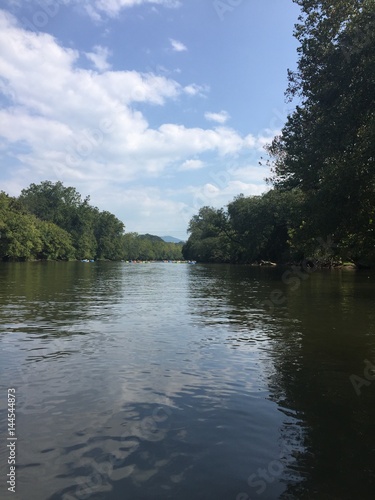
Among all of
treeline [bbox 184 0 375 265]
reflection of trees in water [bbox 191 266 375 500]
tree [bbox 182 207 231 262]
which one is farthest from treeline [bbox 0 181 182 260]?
reflection of trees in water [bbox 191 266 375 500]

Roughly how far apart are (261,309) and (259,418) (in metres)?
16.4

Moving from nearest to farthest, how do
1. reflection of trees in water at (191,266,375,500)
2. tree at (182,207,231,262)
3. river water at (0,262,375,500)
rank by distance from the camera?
1. river water at (0,262,375,500)
2. reflection of trees in water at (191,266,375,500)
3. tree at (182,207,231,262)

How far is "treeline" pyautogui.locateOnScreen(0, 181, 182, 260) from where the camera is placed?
11350cm

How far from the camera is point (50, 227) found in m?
142

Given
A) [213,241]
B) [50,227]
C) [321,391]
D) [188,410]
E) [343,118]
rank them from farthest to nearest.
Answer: [213,241], [50,227], [343,118], [321,391], [188,410]

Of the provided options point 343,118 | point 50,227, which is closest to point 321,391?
point 343,118

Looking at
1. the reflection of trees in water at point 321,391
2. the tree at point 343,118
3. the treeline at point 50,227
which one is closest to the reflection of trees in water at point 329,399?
the reflection of trees in water at point 321,391

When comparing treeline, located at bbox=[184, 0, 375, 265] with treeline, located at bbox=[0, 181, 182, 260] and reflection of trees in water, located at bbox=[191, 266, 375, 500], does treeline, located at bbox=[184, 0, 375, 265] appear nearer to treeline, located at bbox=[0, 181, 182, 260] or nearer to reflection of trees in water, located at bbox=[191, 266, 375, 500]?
reflection of trees in water, located at bbox=[191, 266, 375, 500]

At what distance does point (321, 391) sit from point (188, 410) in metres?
3.47

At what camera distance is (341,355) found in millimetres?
13281

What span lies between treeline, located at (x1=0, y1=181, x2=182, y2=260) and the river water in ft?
341

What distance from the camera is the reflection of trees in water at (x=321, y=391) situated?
6051mm

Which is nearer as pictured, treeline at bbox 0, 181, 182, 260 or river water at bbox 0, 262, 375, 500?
river water at bbox 0, 262, 375, 500

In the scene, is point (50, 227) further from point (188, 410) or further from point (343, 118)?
point (188, 410)
